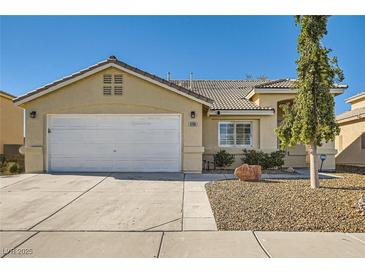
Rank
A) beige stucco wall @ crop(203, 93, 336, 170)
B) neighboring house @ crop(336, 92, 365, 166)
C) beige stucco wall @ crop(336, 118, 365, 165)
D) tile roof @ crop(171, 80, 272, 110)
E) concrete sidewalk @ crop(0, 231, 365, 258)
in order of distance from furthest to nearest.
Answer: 1. beige stucco wall @ crop(336, 118, 365, 165)
2. neighboring house @ crop(336, 92, 365, 166)
3. tile roof @ crop(171, 80, 272, 110)
4. beige stucco wall @ crop(203, 93, 336, 170)
5. concrete sidewalk @ crop(0, 231, 365, 258)

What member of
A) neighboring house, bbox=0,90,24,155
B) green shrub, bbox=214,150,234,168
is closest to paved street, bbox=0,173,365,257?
green shrub, bbox=214,150,234,168

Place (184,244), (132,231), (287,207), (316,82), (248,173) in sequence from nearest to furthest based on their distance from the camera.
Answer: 1. (184,244)
2. (132,231)
3. (287,207)
4. (316,82)
5. (248,173)

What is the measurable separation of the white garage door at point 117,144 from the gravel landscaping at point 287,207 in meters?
3.75

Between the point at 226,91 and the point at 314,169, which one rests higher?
the point at 226,91

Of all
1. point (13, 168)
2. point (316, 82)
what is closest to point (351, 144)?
point (316, 82)

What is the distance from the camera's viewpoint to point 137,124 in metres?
11.7

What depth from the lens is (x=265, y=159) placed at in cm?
1285

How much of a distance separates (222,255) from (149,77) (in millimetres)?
9097

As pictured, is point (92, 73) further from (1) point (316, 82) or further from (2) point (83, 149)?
(1) point (316, 82)

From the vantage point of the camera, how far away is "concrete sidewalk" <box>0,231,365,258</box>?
3.88 meters

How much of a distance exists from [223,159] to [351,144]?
1114 cm

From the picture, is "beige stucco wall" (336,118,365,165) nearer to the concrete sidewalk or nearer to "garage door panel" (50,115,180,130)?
"garage door panel" (50,115,180,130)

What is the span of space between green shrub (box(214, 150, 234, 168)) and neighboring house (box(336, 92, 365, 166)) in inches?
383

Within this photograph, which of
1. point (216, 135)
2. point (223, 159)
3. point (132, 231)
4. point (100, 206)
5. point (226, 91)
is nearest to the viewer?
point (132, 231)
